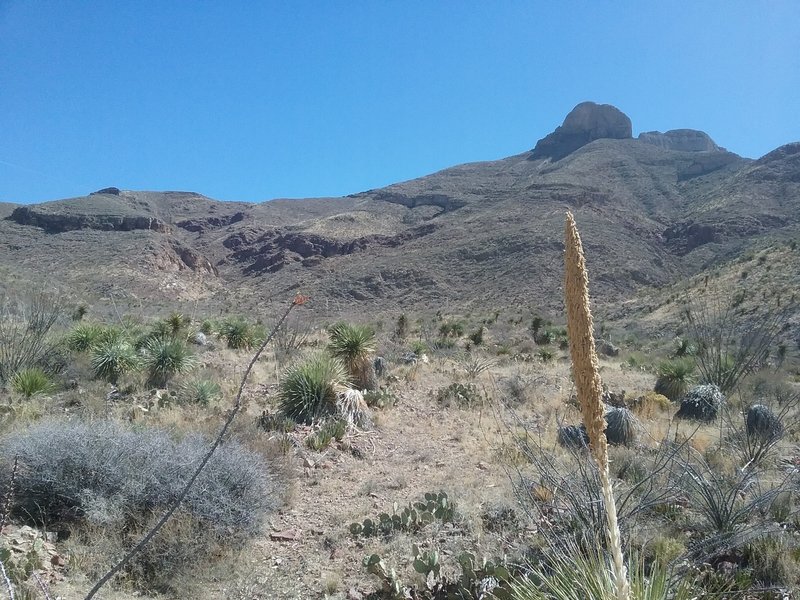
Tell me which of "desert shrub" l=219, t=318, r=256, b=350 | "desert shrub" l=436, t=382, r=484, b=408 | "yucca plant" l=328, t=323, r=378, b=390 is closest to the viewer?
"yucca plant" l=328, t=323, r=378, b=390

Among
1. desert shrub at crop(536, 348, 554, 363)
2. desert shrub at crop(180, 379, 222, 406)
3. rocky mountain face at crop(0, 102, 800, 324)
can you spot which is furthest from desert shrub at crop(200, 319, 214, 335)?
rocky mountain face at crop(0, 102, 800, 324)

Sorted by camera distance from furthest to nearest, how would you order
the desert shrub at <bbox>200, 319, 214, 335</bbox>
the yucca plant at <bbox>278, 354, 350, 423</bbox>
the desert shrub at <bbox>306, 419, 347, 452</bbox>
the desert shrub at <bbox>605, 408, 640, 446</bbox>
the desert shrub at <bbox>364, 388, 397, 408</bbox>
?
the desert shrub at <bbox>200, 319, 214, 335</bbox> → the desert shrub at <bbox>364, 388, 397, 408</bbox> → the yucca plant at <bbox>278, 354, 350, 423</bbox> → the desert shrub at <bbox>605, 408, 640, 446</bbox> → the desert shrub at <bbox>306, 419, 347, 452</bbox>

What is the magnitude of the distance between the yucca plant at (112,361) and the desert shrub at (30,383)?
1.49 metres

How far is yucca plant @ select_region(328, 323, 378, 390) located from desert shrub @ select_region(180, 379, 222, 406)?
110 inches

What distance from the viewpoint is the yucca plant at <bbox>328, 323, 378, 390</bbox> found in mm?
12364

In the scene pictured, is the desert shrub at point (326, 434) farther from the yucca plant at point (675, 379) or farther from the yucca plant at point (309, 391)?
the yucca plant at point (675, 379)

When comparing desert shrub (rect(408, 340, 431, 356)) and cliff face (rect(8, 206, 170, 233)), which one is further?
cliff face (rect(8, 206, 170, 233))

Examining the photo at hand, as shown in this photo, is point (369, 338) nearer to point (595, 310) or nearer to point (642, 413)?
point (642, 413)

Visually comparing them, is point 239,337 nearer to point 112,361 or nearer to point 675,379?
point 112,361

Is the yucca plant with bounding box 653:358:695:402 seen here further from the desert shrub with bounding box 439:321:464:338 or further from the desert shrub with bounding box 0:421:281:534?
the desert shrub with bounding box 439:321:464:338

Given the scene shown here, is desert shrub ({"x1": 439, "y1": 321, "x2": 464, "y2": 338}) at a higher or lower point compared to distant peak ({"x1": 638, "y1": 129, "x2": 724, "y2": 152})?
lower

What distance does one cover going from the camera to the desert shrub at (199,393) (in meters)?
10.7

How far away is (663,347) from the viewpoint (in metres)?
24.4

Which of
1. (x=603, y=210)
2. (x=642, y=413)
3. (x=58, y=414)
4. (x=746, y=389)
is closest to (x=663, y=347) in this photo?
(x=746, y=389)
